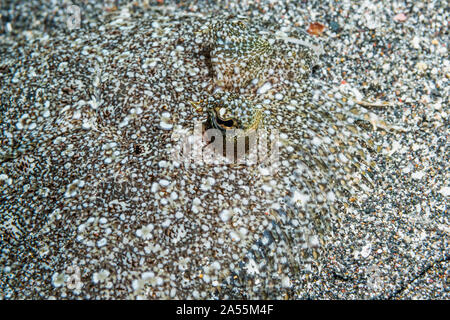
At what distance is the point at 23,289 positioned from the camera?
127 inches

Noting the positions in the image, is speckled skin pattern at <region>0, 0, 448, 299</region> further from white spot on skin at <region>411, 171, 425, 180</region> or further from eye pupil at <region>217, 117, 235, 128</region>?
white spot on skin at <region>411, 171, 425, 180</region>

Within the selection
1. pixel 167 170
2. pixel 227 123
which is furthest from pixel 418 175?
pixel 167 170

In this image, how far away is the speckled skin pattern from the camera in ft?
10.3

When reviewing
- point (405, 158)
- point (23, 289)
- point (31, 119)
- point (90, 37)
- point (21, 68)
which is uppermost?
point (90, 37)

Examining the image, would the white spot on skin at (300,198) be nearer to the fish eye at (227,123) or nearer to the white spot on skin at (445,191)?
the fish eye at (227,123)

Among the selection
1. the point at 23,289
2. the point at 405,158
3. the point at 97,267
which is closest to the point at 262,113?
the point at 405,158

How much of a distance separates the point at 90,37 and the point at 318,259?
342 cm

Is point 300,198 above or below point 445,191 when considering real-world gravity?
above

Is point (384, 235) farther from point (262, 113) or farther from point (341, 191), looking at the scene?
point (262, 113)

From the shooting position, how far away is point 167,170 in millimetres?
3301

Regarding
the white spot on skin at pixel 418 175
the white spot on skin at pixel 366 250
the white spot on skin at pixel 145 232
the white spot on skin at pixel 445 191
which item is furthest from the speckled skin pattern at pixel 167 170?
the white spot on skin at pixel 445 191

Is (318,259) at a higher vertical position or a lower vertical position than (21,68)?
lower

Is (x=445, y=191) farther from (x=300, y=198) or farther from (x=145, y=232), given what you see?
(x=145, y=232)

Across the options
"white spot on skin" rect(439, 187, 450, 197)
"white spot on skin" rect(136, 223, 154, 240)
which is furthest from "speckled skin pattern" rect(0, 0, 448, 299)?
"white spot on skin" rect(439, 187, 450, 197)
